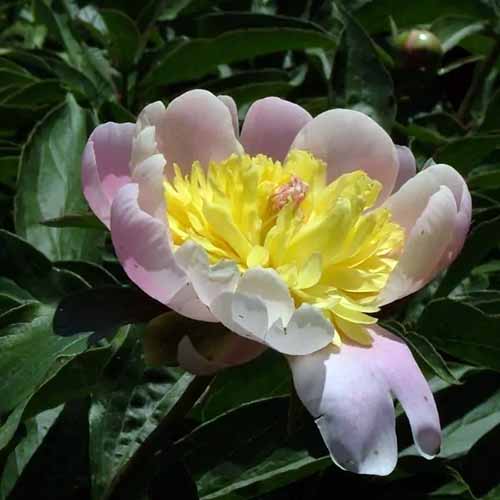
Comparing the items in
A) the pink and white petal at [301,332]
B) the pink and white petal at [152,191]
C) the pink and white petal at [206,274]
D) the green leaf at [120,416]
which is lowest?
the green leaf at [120,416]

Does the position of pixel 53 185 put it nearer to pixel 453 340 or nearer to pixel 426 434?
pixel 453 340

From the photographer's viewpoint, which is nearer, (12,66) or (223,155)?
(223,155)

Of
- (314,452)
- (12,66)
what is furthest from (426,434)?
(12,66)

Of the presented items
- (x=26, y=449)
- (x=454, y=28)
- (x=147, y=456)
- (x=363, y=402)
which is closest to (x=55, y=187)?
(x=26, y=449)

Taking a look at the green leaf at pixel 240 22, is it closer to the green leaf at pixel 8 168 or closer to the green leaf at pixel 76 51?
the green leaf at pixel 76 51

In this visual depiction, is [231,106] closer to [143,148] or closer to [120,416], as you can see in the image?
[143,148]

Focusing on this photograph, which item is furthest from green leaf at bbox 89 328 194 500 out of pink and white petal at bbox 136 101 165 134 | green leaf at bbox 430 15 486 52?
green leaf at bbox 430 15 486 52

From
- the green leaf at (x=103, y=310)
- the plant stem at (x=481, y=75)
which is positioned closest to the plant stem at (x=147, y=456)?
the green leaf at (x=103, y=310)

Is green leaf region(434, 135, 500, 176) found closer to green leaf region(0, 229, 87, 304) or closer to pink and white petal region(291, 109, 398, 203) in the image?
pink and white petal region(291, 109, 398, 203)
